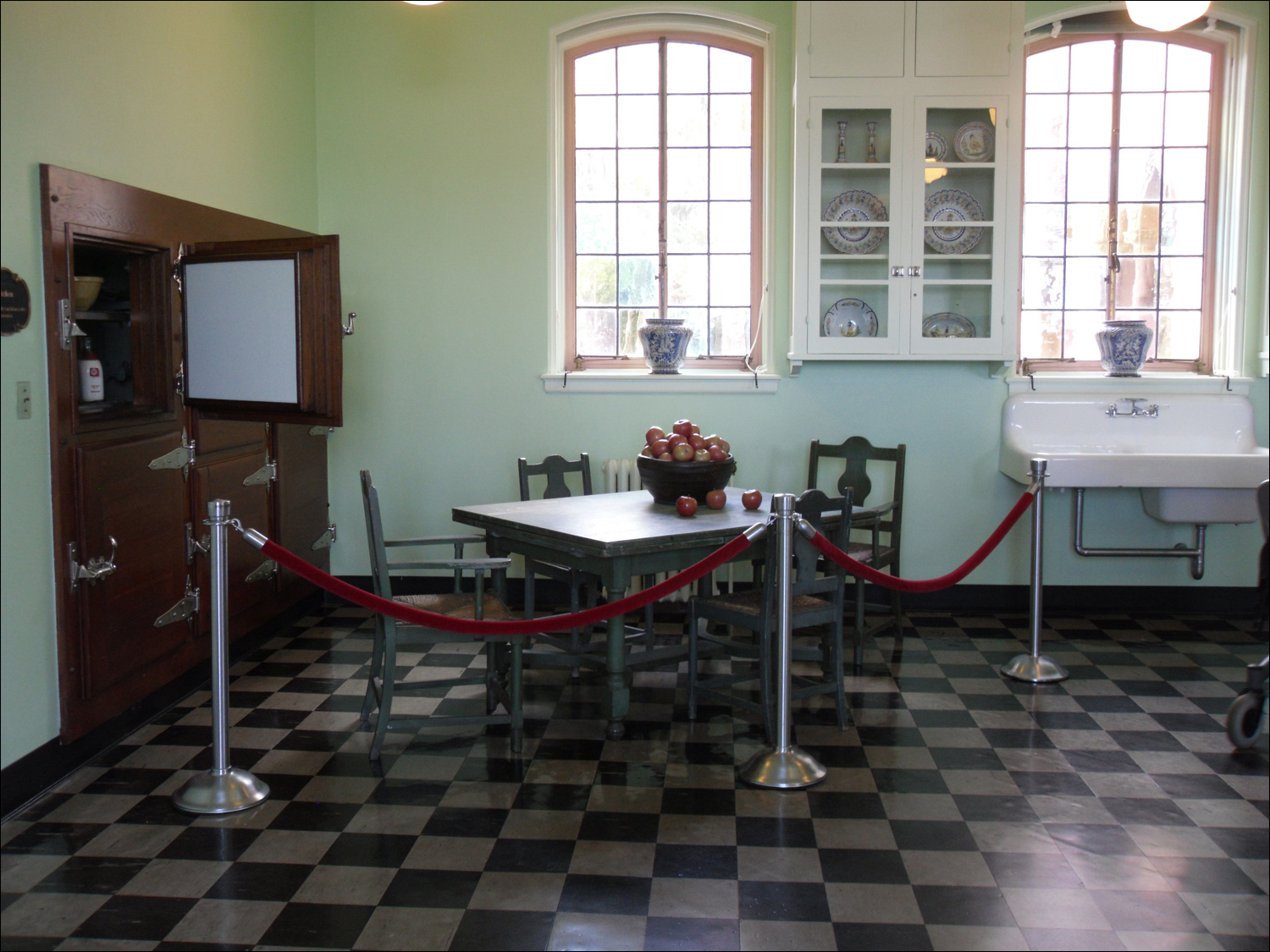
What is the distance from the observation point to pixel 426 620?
11.0ft

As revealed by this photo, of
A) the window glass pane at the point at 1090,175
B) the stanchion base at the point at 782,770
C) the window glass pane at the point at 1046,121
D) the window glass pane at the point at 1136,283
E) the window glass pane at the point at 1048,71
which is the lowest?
the stanchion base at the point at 782,770

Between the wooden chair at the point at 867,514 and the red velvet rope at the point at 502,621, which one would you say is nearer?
the red velvet rope at the point at 502,621

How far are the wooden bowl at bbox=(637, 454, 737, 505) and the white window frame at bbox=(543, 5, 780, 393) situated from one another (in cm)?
136

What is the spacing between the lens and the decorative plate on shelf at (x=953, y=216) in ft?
17.8

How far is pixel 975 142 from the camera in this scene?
5.38 metres

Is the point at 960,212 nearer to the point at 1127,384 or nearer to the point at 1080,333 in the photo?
the point at 1080,333

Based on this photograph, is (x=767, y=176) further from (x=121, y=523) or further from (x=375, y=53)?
(x=121, y=523)

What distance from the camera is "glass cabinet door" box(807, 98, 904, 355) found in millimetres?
5352

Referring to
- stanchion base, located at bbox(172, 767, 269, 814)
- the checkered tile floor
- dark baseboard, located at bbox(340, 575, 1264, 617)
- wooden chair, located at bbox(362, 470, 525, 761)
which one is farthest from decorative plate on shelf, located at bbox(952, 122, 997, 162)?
stanchion base, located at bbox(172, 767, 269, 814)

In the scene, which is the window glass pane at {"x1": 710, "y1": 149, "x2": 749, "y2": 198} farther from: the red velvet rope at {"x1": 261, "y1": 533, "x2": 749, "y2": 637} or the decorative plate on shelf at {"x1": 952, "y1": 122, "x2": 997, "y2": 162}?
the red velvet rope at {"x1": 261, "y1": 533, "x2": 749, "y2": 637}

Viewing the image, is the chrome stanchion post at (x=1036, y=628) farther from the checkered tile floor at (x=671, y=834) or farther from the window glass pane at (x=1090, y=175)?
the window glass pane at (x=1090, y=175)

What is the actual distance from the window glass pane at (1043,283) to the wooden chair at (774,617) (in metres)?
2.48

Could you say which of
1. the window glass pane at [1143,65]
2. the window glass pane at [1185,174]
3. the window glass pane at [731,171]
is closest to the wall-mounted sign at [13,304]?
the window glass pane at [731,171]

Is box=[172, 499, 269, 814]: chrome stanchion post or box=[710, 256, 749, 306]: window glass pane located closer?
box=[172, 499, 269, 814]: chrome stanchion post
